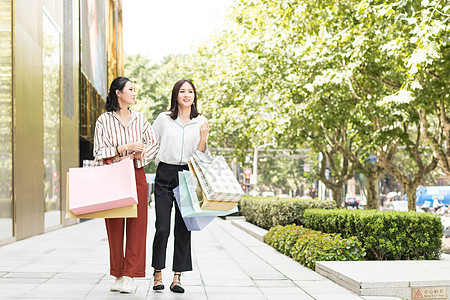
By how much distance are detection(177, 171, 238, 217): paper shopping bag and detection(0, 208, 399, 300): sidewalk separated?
0.87 meters

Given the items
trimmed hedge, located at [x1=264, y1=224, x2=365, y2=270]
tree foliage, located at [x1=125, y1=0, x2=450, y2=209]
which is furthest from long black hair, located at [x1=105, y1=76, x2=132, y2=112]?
tree foliage, located at [x1=125, y1=0, x2=450, y2=209]

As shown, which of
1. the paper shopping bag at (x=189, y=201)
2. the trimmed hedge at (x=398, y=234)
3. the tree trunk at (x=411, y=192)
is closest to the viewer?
the paper shopping bag at (x=189, y=201)

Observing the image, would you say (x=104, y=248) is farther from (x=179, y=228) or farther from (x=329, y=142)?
(x=329, y=142)

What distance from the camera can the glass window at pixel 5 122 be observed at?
37.9 feet

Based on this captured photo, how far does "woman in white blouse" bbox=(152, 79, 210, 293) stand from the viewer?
5664mm

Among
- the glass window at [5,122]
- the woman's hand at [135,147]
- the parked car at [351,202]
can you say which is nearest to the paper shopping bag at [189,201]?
the woman's hand at [135,147]

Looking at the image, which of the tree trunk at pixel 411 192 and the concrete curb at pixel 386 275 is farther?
the tree trunk at pixel 411 192

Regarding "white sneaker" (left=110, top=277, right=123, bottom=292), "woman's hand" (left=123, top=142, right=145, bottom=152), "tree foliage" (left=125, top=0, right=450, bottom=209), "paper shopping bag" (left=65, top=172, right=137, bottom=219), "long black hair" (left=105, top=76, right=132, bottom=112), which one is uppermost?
"tree foliage" (left=125, top=0, right=450, bottom=209)

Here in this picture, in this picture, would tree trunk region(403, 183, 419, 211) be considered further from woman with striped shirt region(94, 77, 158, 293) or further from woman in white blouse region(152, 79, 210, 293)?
woman with striped shirt region(94, 77, 158, 293)

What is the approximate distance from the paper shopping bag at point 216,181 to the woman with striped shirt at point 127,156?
1.59 feet

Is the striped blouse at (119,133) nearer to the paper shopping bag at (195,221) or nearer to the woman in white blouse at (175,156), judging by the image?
the woman in white blouse at (175,156)

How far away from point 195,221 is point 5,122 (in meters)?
7.54

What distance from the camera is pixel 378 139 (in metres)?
16.9

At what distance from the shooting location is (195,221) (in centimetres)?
555
